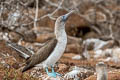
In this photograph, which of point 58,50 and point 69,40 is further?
point 69,40

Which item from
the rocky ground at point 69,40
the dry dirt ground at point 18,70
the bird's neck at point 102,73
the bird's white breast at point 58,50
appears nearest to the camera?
the bird's neck at point 102,73

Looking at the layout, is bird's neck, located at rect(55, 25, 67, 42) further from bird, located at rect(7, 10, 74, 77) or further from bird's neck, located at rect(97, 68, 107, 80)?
bird's neck, located at rect(97, 68, 107, 80)

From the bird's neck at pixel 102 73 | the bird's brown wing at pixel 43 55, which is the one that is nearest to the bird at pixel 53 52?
the bird's brown wing at pixel 43 55

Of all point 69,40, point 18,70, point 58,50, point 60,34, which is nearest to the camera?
point 58,50

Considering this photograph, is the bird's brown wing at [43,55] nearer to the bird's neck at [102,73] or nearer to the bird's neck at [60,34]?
the bird's neck at [60,34]

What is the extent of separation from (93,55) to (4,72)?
794cm

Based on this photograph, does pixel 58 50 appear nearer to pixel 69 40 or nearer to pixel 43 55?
pixel 43 55

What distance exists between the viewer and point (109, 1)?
23703 millimetres

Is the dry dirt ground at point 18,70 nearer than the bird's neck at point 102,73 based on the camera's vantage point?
No

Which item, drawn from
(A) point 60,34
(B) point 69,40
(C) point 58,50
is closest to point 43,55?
(C) point 58,50

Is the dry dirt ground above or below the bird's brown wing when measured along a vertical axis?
below

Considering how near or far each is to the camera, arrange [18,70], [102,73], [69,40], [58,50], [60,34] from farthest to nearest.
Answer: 1. [69,40]
2. [18,70]
3. [60,34]
4. [58,50]
5. [102,73]

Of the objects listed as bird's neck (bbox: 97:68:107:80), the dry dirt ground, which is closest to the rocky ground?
the dry dirt ground

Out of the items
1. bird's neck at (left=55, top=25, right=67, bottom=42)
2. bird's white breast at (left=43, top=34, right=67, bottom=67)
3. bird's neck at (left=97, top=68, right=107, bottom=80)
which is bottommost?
bird's neck at (left=97, top=68, right=107, bottom=80)
